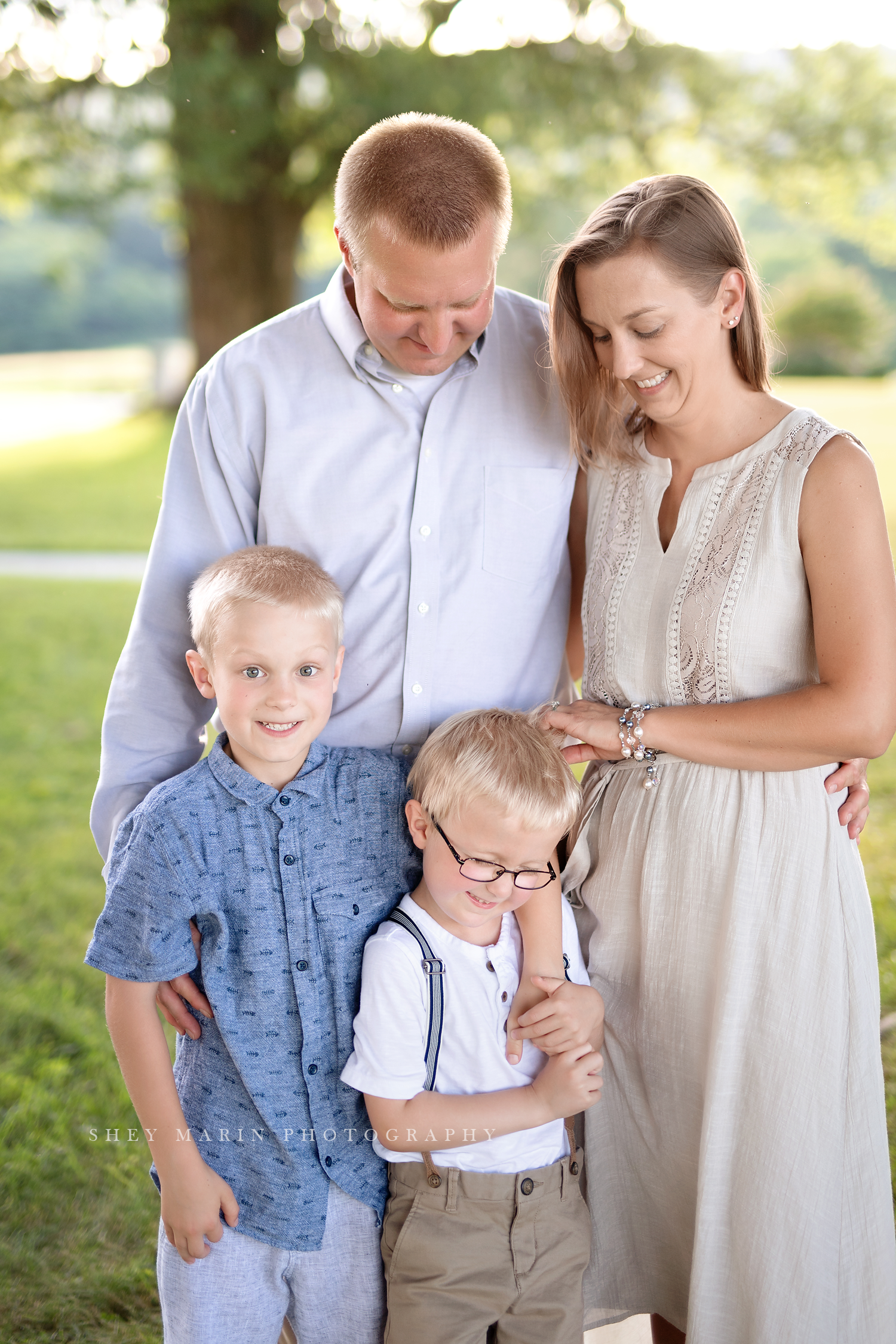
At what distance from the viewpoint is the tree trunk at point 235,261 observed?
339 inches

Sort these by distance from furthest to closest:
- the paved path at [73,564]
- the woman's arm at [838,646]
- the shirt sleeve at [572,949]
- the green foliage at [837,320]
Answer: the green foliage at [837,320], the paved path at [73,564], the shirt sleeve at [572,949], the woman's arm at [838,646]

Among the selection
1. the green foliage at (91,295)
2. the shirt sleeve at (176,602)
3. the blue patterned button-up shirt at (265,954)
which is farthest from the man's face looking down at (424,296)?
the green foliage at (91,295)

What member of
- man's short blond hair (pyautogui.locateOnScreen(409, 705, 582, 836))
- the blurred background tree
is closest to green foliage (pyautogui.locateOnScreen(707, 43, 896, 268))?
the blurred background tree

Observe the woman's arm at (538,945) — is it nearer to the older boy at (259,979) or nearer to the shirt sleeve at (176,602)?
the older boy at (259,979)

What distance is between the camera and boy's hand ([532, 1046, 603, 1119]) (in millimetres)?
1630

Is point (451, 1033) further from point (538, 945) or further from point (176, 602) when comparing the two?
point (176, 602)

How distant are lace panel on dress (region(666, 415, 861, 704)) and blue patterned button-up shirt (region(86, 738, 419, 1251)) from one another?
601 millimetres

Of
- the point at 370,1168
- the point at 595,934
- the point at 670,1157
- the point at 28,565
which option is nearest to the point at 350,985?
the point at 370,1168

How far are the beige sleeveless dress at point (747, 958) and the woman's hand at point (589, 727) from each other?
0.19ft

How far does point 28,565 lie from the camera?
8.65 meters

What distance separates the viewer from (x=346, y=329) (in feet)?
6.03

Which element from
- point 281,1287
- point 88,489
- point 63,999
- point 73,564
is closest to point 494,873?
point 281,1287

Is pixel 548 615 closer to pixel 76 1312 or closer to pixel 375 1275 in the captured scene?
pixel 375 1275

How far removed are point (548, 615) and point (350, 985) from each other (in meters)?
0.76
